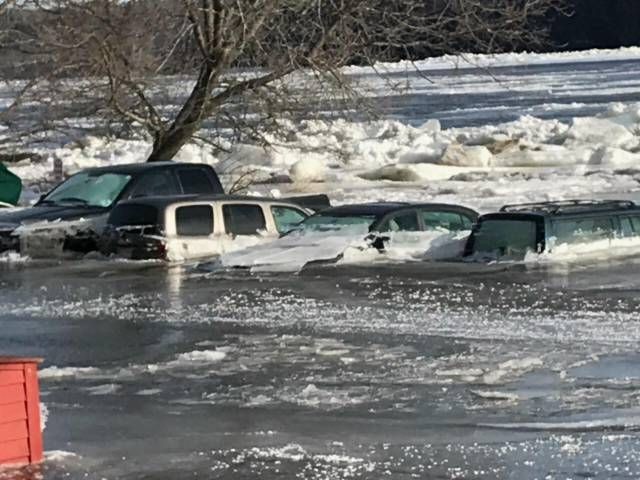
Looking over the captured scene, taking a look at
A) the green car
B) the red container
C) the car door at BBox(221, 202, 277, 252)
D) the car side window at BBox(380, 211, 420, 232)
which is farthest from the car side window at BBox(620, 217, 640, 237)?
the green car

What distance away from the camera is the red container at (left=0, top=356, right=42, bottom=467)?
25.9ft

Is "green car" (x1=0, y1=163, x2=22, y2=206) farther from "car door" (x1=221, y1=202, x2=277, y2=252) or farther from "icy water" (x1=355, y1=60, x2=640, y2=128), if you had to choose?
"icy water" (x1=355, y1=60, x2=640, y2=128)

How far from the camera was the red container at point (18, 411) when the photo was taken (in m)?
7.89

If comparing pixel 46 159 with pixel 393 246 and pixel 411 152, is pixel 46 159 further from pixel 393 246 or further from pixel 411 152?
pixel 393 246

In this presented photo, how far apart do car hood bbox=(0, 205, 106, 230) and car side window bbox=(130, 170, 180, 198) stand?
630mm

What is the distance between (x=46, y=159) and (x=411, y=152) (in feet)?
38.9

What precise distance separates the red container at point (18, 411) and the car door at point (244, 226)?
39.3 ft

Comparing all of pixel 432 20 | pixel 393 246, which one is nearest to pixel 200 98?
pixel 432 20

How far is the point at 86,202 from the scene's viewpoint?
2150 centimetres

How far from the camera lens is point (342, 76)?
26.4 metres

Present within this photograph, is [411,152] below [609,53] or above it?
below

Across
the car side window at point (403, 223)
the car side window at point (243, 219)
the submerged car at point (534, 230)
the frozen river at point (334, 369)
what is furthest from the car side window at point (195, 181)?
the submerged car at point (534, 230)

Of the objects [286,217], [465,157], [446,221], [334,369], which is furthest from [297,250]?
[465,157]

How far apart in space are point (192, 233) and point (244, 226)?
2.68ft
